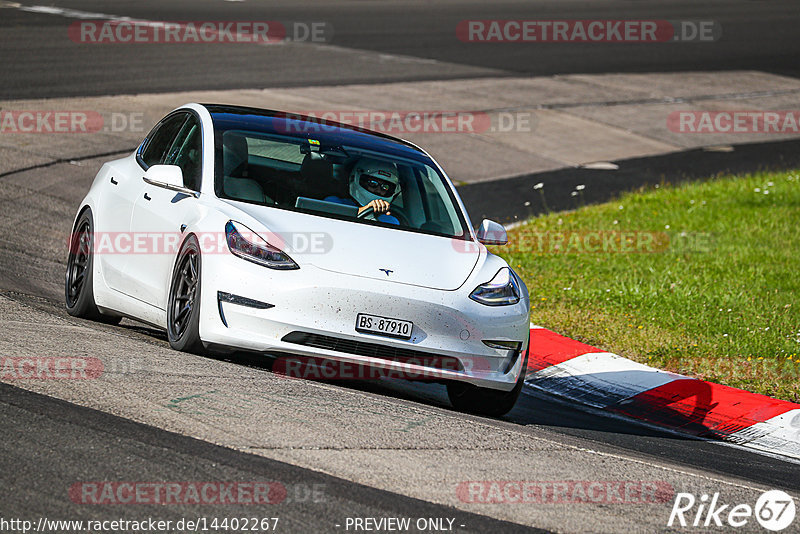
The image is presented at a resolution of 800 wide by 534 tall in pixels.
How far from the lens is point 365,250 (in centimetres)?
707

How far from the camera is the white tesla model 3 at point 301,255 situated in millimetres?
6742

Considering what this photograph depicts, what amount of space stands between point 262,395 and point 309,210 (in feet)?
5.78

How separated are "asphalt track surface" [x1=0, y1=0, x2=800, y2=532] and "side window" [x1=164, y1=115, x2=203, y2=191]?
115 centimetres

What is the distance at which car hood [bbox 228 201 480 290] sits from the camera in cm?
690

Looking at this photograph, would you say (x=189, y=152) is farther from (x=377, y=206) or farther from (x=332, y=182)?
(x=377, y=206)

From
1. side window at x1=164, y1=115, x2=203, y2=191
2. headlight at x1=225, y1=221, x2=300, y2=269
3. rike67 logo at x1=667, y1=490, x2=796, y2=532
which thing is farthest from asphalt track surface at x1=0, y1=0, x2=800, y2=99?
rike67 logo at x1=667, y1=490, x2=796, y2=532

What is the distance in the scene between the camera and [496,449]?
5.90 meters

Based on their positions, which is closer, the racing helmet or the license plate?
the license plate

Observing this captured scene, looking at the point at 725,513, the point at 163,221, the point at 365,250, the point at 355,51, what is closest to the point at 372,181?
the point at 365,250

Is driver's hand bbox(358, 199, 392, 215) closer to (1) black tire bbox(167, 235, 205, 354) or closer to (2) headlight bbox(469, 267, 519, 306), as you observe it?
(2) headlight bbox(469, 267, 519, 306)

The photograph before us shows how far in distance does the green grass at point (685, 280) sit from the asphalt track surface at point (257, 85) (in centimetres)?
158

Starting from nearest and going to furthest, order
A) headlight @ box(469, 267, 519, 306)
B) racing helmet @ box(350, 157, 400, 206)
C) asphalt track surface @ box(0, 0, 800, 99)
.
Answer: headlight @ box(469, 267, 519, 306) → racing helmet @ box(350, 157, 400, 206) → asphalt track surface @ box(0, 0, 800, 99)

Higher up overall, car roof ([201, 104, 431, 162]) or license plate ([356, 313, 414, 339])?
car roof ([201, 104, 431, 162])

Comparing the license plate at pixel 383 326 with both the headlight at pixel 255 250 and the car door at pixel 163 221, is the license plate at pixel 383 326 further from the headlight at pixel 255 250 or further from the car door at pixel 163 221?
the car door at pixel 163 221
